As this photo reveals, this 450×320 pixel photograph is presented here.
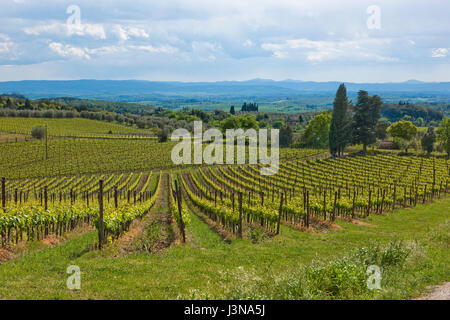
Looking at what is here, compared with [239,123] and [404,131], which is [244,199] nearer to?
[404,131]

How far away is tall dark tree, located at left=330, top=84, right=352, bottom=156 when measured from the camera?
267 feet

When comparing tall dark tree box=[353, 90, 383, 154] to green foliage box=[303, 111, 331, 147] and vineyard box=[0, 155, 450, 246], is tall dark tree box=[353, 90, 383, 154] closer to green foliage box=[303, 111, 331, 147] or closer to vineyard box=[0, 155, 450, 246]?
vineyard box=[0, 155, 450, 246]

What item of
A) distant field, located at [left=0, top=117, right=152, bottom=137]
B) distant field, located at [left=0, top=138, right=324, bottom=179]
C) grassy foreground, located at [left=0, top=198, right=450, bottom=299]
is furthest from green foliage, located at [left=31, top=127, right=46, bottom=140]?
grassy foreground, located at [left=0, top=198, right=450, bottom=299]

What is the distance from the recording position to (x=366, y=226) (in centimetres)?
2339

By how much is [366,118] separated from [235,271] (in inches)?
3207

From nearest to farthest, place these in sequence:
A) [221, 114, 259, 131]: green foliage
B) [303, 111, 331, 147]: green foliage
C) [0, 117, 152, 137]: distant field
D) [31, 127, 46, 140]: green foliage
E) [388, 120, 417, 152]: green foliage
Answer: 1. [388, 120, 417, 152]: green foliage
2. [31, 127, 46, 140]: green foliage
3. [303, 111, 331, 147]: green foliage
4. [0, 117, 152, 137]: distant field
5. [221, 114, 259, 131]: green foliage

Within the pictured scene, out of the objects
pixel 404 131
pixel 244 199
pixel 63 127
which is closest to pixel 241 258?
pixel 244 199

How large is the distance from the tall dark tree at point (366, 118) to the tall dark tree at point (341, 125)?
116 inches

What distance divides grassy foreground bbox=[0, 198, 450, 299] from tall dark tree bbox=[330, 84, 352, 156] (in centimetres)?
6771

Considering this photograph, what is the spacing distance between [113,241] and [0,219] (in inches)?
177

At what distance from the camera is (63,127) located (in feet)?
404

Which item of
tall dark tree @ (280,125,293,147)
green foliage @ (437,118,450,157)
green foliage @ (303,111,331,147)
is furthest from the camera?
tall dark tree @ (280,125,293,147)
